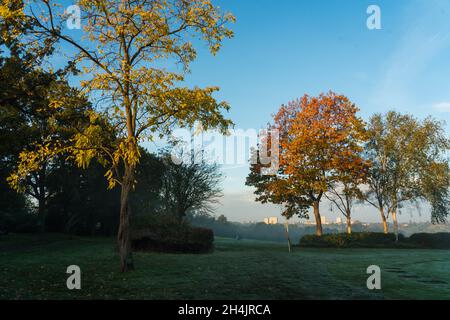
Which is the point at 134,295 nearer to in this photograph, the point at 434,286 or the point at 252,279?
the point at 252,279

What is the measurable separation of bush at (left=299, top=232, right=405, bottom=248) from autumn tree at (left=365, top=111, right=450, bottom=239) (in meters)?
3.39

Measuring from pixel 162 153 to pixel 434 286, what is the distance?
38230 millimetres

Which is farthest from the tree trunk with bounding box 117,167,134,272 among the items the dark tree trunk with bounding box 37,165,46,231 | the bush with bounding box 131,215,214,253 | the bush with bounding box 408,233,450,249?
the bush with bounding box 408,233,450,249

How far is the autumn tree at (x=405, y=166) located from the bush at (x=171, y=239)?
22601mm

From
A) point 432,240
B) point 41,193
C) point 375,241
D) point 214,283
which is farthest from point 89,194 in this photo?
point 432,240

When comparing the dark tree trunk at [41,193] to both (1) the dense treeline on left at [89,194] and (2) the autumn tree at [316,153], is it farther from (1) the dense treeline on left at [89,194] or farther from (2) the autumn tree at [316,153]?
(2) the autumn tree at [316,153]

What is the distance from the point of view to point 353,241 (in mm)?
34156

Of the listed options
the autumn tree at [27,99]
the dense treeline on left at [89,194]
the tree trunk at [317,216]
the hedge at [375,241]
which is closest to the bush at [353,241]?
the hedge at [375,241]

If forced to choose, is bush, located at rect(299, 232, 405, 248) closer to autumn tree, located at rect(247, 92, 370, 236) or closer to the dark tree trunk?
autumn tree, located at rect(247, 92, 370, 236)

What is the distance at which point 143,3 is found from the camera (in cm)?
1497

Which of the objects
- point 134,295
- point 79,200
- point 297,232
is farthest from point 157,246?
point 297,232

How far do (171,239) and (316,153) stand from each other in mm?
17444

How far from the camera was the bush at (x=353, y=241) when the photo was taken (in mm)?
33281

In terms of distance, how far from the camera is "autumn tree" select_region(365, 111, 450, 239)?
3838 cm
